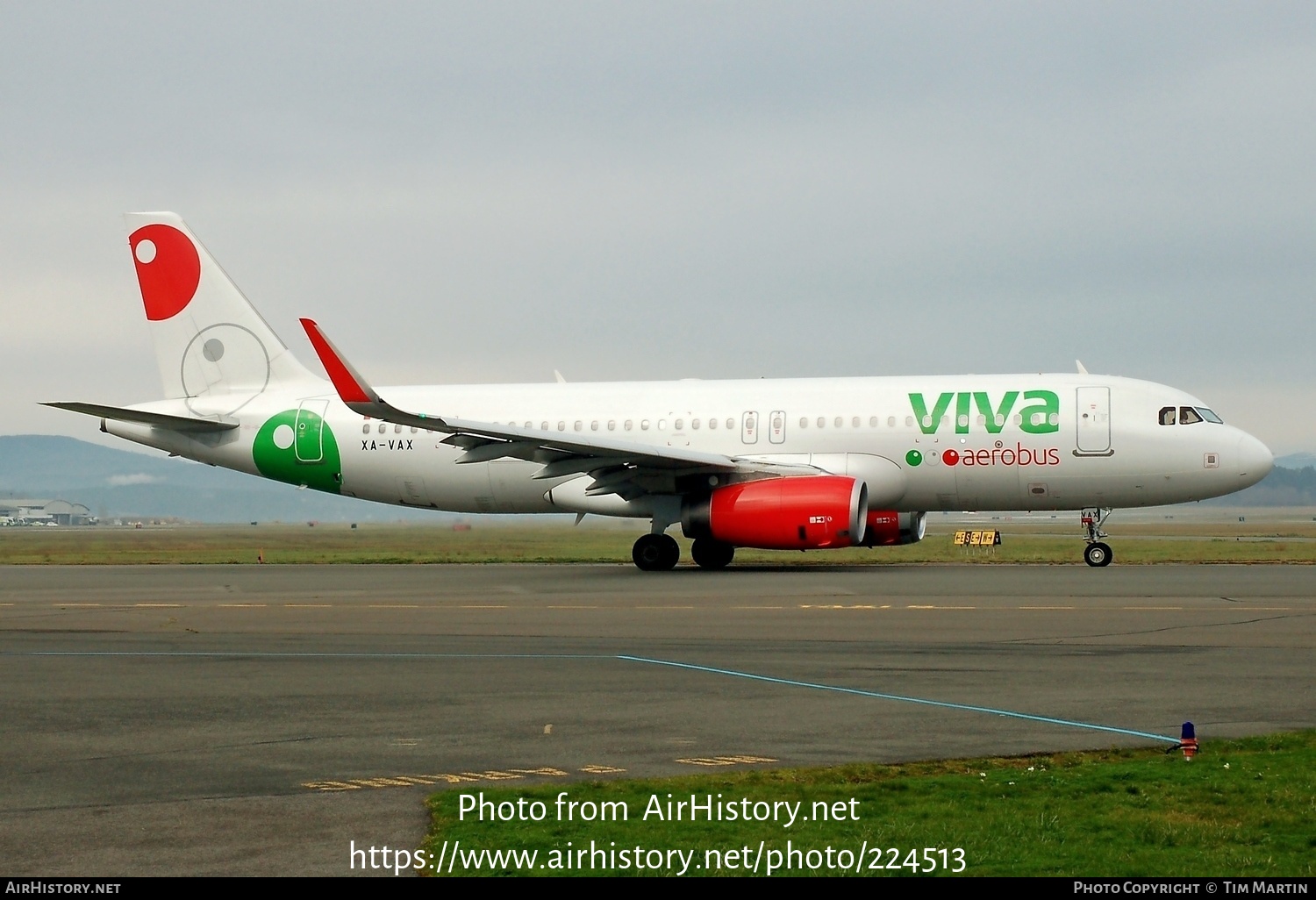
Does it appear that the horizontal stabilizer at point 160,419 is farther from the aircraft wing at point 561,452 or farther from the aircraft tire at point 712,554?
the aircraft tire at point 712,554

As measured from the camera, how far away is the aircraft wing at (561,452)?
2542 centimetres

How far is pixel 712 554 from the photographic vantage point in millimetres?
29109

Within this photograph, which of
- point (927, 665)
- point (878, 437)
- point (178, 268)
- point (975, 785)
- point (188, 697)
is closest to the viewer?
point (975, 785)

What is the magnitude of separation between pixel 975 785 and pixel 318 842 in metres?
3.31

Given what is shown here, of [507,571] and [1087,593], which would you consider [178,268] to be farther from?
[1087,593]

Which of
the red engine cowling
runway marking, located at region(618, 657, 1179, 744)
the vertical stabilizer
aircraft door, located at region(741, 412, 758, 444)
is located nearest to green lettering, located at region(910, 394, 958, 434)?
the red engine cowling

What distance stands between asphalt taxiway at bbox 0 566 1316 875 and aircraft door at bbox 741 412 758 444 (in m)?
8.07

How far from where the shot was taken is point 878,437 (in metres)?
28.2

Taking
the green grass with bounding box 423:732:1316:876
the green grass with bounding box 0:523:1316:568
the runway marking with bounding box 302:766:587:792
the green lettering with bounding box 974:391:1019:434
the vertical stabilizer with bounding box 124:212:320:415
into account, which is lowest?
the runway marking with bounding box 302:766:587:792

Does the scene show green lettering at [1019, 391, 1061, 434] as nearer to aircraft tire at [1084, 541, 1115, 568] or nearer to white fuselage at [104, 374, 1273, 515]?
white fuselage at [104, 374, 1273, 515]

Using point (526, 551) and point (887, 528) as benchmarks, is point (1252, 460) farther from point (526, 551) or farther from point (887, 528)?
point (526, 551)

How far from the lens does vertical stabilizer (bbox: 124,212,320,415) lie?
3309cm

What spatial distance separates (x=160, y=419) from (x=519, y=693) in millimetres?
23309
